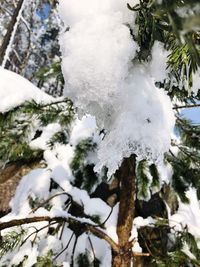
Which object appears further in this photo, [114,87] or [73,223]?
[73,223]

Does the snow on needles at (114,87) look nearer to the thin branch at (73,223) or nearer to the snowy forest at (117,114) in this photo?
the snowy forest at (117,114)

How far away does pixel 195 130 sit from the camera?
2371 mm

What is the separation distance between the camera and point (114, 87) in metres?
1.50

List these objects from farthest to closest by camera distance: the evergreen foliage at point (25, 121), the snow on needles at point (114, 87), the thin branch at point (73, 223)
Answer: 1. the evergreen foliage at point (25, 121)
2. the thin branch at point (73, 223)
3. the snow on needles at point (114, 87)

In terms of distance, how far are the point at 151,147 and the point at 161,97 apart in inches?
9.9

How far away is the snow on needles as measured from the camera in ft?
4.90

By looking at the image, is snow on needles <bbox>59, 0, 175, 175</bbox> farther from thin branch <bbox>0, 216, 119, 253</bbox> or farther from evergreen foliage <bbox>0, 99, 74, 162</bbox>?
evergreen foliage <bbox>0, 99, 74, 162</bbox>

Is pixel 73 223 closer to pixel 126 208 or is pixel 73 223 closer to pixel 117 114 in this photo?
pixel 126 208

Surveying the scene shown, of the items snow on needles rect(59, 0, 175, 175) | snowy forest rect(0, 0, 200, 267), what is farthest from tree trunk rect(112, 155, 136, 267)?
snow on needles rect(59, 0, 175, 175)

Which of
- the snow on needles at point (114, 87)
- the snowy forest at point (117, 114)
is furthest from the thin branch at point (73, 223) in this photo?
the snow on needles at point (114, 87)

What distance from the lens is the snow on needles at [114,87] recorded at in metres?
1.49

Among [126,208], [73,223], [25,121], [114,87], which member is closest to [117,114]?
[114,87]

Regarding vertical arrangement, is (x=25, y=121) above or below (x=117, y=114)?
above

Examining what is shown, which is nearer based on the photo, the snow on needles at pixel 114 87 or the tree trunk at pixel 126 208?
the snow on needles at pixel 114 87
